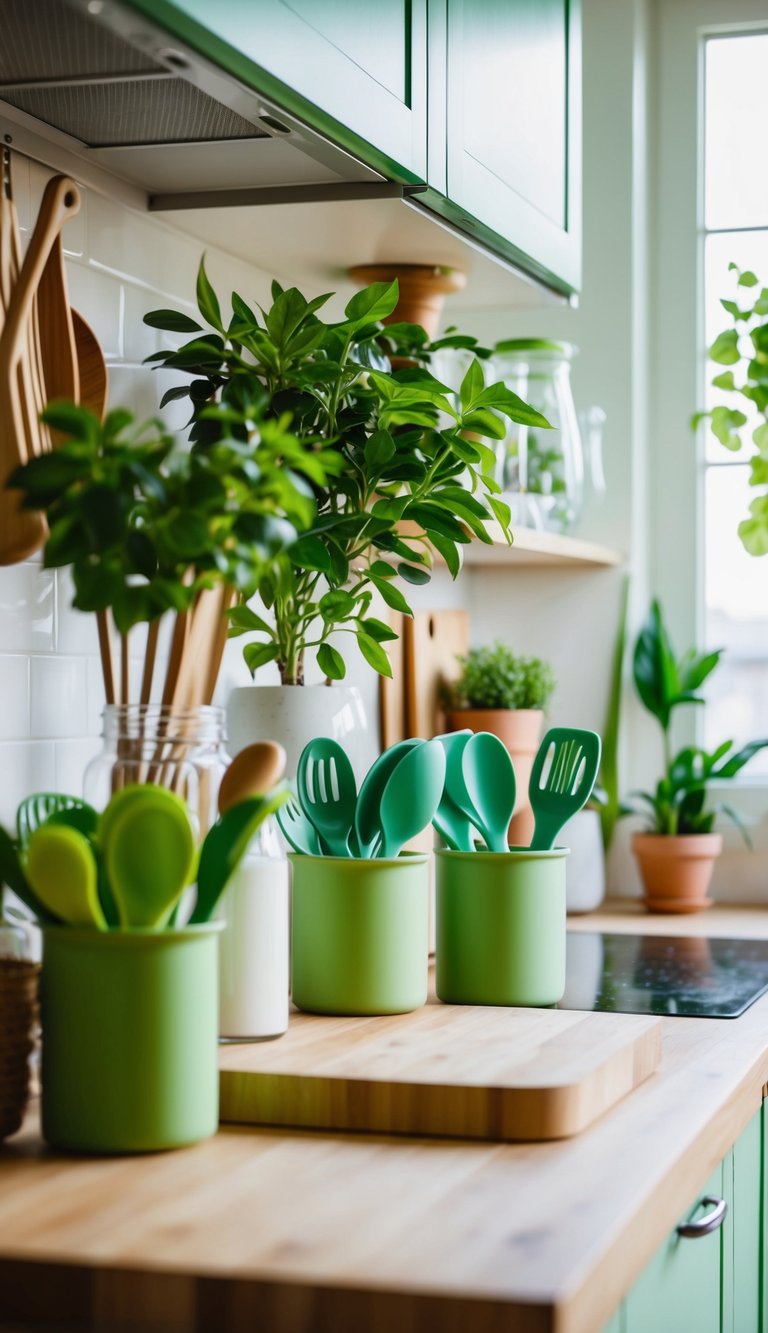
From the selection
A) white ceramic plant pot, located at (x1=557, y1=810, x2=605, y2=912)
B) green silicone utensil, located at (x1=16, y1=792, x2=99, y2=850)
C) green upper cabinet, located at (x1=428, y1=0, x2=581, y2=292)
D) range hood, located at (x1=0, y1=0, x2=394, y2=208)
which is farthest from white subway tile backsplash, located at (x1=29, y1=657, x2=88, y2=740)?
white ceramic plant pot, located at (x1=557, y1=810, x2=605, y2=912)

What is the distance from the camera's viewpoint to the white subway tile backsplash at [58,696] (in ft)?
4.61

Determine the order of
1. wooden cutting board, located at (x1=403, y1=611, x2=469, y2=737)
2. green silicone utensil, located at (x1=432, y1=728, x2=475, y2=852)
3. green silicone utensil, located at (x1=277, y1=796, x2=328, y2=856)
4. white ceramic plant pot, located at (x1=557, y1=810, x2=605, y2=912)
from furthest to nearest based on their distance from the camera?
white ceramic plant pot, located at (x1=557, y1=810, x2=605, y2=912) < wooden cutting board, located at (x1=403, y1=611, x2=469, y2=737) < green silicone utensil, located at (x1=432, y1=728, x2=475, y2=852) < green silicone utensil, located at (x1=277, y1=796, x2=328, y2=856)

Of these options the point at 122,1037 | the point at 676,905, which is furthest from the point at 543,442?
the point at 122,1037

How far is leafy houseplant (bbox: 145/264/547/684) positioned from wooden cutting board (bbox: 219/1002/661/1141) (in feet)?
1.35

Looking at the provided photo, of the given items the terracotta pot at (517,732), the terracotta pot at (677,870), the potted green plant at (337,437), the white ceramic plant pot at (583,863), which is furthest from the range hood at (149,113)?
the terracotta pot at (677,870)

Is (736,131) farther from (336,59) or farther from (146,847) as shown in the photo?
(146,847)

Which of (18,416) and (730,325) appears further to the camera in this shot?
(730,325)

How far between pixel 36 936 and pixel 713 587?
1675 millimetres

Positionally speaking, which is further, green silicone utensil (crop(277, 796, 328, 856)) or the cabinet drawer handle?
green silicone utensil (crop(277, 796, 328, 856))

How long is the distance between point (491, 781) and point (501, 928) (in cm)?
18

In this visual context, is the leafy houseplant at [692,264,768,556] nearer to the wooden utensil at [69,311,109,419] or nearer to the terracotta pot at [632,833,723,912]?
the terracotta pot at [632,833,723,912]

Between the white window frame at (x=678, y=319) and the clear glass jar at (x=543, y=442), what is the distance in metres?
0.32

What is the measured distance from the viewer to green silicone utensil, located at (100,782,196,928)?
40.8 inches

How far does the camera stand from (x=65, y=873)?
1.02 meters
